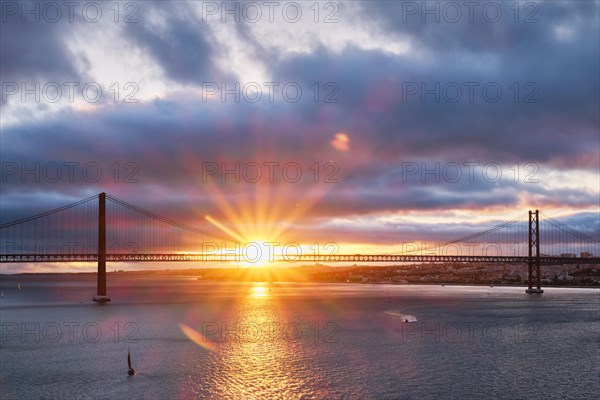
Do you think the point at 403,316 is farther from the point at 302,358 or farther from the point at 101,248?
the point at 101,248

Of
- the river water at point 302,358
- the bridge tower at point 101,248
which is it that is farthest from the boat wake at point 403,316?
the bridge tower at point 101,248

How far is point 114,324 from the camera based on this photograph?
73.4m

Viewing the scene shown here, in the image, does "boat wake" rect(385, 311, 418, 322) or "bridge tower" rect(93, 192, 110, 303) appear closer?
"boat wake" rect(385, 311, 418, 322)

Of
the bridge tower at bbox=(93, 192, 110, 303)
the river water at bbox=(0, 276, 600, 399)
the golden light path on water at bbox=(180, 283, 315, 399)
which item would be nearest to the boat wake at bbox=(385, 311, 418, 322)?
the river water at bbox=(0, 276, 600, 399)

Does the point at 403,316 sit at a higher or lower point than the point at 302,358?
lower

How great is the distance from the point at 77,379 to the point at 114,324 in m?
36.3

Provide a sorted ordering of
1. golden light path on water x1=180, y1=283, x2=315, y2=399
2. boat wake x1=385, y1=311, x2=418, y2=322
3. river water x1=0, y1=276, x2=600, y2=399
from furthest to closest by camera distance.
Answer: boat wake x1=385, y1=311, x2=418, y2=322
golden light path on water x1=180, y1=283, x2=315, y2=399
river water x1=0, y1=276, x2=600, y2=399

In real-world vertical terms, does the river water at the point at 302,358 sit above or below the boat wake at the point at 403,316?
above

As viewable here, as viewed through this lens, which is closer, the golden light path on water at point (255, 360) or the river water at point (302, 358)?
the river water at point (302, 358)

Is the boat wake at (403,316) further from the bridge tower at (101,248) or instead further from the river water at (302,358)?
the bridge tower at (101,248)

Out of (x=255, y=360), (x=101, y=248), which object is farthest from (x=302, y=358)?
(x=101, y=248)

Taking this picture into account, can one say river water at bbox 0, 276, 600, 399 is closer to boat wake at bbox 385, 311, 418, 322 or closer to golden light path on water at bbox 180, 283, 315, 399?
golden light path on water at bbox 180, 283, 315, 399

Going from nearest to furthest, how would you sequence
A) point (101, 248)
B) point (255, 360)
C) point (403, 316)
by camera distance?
1. point (255, 360)
2. point (403, 316)
3. point (101, 248)

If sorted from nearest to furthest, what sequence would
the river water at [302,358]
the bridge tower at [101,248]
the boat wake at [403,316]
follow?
the river water at [302,358] < the boat wake at [403,316] < the bridge tower at [101,248]
